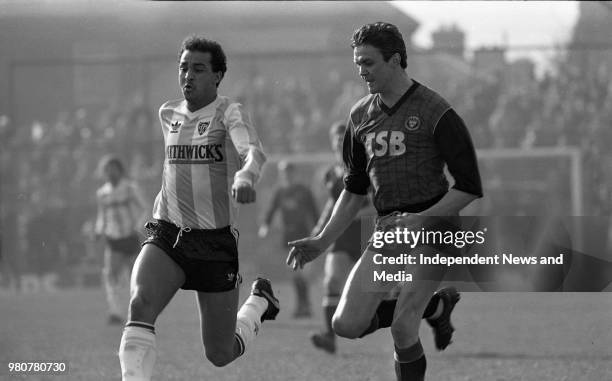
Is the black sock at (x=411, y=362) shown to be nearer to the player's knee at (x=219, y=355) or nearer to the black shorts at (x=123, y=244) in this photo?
the player's knee at (x=219, y=355)

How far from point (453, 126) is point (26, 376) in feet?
13.4

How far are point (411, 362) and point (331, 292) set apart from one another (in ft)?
15.3

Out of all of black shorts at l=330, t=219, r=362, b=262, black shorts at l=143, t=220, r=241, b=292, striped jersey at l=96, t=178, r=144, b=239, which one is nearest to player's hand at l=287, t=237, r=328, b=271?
black shorts at l=143, t=220, r=241, b=292

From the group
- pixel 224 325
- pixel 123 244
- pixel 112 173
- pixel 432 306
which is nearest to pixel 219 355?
pixel 224 325

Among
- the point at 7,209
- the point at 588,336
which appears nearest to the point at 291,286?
the point at 7,209

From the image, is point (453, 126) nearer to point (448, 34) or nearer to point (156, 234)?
point (156, 234)

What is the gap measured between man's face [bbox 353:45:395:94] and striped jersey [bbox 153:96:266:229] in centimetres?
65

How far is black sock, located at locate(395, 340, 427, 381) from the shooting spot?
6418 mm

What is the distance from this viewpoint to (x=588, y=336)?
11.9 metres

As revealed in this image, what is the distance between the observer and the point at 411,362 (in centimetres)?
643

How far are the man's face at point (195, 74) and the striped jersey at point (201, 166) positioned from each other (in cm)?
10

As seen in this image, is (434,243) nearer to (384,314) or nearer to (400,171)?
(400,171)

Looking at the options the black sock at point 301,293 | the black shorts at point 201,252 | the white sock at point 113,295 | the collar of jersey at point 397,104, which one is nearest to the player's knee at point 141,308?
the black shorts at point 201,252

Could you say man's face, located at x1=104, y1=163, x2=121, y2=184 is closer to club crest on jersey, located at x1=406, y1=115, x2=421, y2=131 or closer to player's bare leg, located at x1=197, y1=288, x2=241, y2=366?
player's bare leg, located at x1=197, y1=288, x2=241, y2=366
